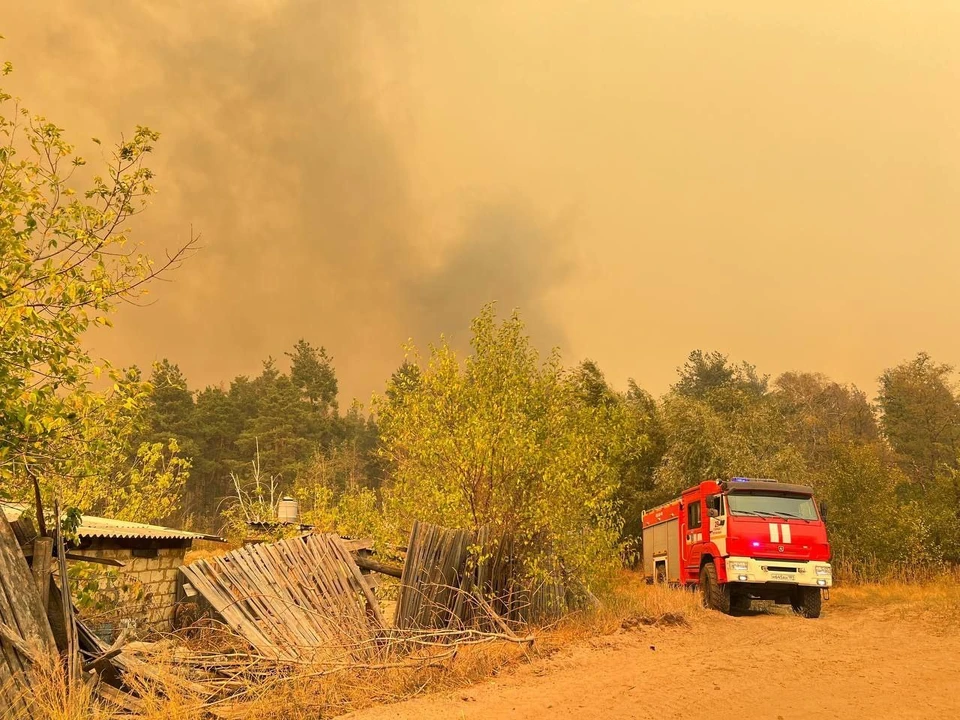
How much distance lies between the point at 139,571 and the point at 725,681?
42.0 feet

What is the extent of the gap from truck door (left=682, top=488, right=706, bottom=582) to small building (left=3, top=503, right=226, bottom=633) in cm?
1110

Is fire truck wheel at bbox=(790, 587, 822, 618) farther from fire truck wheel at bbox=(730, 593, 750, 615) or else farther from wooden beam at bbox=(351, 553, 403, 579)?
wooden beam at bbox=(351, 553, 403, 579)

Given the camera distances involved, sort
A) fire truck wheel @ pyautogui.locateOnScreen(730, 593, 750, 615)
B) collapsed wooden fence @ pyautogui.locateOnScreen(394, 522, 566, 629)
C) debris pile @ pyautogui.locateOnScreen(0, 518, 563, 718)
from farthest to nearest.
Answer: fire truck wheel @ pyautogui.locateOnScreen(730, 593, 750, 615) < collapsed wooden fence @ pyautogui.locateOnScreen(394, 522, 566, 629) < debris pile @ pyautogui.locateOnScreen(0, 518, 563, 718)

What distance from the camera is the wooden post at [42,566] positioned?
23.2 ft

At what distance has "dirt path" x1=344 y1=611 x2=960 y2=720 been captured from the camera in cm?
683

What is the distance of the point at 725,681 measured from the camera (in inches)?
310

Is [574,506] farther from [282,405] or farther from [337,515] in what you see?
[282,405]

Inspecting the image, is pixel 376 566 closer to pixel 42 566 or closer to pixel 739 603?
pixel 42 566

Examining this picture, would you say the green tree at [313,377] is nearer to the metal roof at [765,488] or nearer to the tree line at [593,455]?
the tree line at [593,455]

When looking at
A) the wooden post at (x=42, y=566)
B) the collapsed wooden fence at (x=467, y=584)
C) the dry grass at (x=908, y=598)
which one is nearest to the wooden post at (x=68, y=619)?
the wooden post at (x=42, y=566)

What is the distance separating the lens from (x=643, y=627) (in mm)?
11289

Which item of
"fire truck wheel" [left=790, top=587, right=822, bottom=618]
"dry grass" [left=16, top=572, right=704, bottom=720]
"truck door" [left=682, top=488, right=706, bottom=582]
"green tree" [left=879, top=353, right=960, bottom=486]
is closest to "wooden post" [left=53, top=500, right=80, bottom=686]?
"dry grass" [left=16, top=572, right=704, bottom=720]

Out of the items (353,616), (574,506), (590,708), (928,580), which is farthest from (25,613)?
(928,580)

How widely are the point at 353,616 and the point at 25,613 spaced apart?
162 inches
